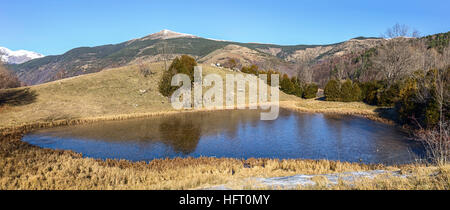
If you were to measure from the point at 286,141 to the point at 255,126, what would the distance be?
25.5 ft

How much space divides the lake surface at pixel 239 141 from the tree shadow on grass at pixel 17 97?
51.9ft

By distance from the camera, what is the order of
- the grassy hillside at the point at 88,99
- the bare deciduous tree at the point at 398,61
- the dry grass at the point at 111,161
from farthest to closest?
the bare deciduous tree at the point at 398,61, the grassy hillside at the point at 88,99, the dry grass at the point at 111,161

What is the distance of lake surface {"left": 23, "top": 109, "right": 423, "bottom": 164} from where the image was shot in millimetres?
16438

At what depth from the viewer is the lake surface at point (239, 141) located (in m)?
16.4

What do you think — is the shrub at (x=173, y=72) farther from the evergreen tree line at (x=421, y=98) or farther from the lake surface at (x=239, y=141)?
the evergreen tree line at (x=421, y=98)

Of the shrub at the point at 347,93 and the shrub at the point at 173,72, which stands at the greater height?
the shrub at the point at 173,72

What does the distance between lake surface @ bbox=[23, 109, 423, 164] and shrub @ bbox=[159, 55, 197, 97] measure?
54.5 ft

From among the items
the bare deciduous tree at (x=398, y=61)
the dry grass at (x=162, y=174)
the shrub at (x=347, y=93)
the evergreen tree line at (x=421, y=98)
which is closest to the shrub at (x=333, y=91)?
the shrub at (x=347, y=93)

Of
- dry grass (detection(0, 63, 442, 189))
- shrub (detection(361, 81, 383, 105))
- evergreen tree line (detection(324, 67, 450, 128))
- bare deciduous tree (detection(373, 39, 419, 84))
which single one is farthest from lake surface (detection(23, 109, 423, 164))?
bare deciduous tree (detection(373, 39, 419, 84))

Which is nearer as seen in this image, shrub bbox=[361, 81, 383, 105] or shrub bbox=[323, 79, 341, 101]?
shrub bbox=[361, 81, 383, 105]

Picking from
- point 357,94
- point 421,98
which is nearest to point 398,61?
point 357,94

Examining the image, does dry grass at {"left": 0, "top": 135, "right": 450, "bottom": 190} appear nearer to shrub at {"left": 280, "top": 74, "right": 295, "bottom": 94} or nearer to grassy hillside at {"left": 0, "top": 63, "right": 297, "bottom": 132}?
grassy hillside at {"left": 0, "top": 63, "right": 297, "bottom": 132}
